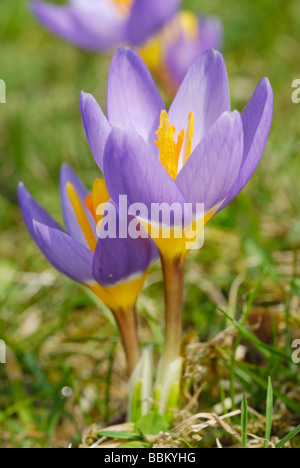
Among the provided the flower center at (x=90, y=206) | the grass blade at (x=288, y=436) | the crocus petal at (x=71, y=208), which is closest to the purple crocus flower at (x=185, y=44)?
the crocus petal at (x=71, y=208)

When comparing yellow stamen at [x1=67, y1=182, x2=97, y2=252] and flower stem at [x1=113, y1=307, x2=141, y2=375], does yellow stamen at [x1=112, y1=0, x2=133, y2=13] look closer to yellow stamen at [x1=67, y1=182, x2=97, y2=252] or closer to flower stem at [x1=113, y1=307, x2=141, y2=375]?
yellow stamen at [x1=67, y1=182, x2=97, y2=252]

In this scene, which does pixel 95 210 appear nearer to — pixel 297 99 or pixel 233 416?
pixel 233 416

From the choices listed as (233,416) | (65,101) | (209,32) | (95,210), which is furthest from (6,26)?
(233,416)

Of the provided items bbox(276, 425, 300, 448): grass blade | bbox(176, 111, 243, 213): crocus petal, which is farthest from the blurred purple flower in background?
bbox(276, 425, 300, 448): grass blade

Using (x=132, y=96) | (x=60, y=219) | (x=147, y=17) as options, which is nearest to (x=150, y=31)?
(x=147, y=17)

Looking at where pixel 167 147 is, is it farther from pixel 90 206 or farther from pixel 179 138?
pixel 90 206
